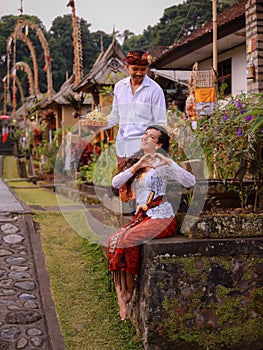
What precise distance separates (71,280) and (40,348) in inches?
57.6

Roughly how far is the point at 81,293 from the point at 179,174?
6.48 feet

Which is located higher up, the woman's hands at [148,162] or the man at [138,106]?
the man at [138,106]

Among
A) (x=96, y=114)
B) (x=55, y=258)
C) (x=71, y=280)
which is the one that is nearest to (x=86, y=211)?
A: (x=55, y=258)

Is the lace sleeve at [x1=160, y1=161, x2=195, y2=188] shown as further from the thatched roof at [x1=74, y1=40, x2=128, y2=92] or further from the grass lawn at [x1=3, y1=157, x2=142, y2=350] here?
the thatched roof at [x1=74, y1=40, x2=128, y2=92]

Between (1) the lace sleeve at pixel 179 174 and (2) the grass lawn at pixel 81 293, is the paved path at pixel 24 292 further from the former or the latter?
(1) the lace sleeve at pixel 179 174

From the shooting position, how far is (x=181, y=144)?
707cm

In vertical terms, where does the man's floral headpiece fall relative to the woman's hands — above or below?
above

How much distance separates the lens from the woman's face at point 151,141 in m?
4.57

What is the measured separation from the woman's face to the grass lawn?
5.63 feet

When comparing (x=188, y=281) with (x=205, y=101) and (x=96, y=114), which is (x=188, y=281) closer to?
(x=96, y=114)

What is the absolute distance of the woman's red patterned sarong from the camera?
173 inches

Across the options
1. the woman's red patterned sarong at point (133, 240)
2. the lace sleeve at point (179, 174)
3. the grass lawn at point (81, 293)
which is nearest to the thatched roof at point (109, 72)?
the grass lawn at point (81, 293)

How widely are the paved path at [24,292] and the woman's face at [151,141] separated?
1.86m

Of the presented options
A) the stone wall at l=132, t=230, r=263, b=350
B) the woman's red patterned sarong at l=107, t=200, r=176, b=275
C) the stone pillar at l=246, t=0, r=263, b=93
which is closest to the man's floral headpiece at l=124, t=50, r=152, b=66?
the woman's red patterned sarong at l=107, t=200, r=176, b=275
